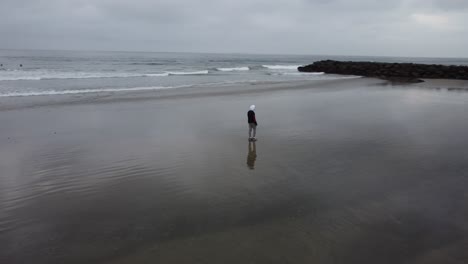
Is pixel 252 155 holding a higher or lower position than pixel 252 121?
lower

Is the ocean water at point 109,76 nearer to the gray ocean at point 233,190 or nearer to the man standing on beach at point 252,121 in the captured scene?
the gray ocean at point 233,190

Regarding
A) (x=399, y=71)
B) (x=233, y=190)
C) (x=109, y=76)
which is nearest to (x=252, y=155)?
(x=233, y=190)

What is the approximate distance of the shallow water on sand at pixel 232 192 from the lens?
17.0ft

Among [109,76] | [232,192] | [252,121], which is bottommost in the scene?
[232,192]

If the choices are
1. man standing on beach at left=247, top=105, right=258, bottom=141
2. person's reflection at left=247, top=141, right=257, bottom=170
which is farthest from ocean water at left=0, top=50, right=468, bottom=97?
person's reflection at left=247, top=141, right=257, bottom=170

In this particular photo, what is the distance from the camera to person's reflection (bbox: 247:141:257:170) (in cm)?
884

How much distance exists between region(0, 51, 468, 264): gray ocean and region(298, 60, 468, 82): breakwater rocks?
29.2 meters

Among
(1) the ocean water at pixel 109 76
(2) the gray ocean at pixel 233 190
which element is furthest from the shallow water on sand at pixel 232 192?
(1) the ocean water at pixel 109 76

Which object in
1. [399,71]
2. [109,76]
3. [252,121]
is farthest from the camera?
[399,71]

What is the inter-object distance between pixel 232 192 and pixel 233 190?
4.3 inches

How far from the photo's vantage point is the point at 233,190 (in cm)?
721

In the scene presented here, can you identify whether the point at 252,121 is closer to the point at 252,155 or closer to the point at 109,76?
the point at 252,155

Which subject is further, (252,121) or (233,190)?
(252,121)

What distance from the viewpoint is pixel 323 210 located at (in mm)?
6277
